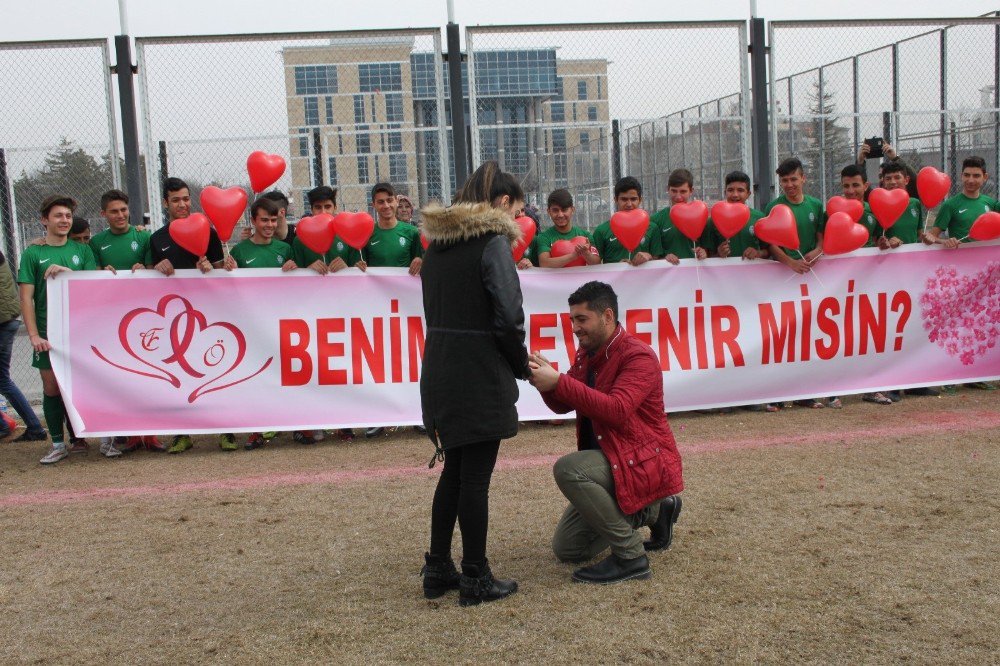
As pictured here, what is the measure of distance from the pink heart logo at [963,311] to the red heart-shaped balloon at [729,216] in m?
1.77

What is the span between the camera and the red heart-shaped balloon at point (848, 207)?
24.2ft

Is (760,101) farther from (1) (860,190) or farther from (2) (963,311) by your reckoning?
(2) (963,311)

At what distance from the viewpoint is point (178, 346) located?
6953mm

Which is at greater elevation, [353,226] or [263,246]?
Answer: [353,226]

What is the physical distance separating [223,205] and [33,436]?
2715 mm

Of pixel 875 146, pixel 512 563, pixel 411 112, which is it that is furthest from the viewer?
pixel 875 146

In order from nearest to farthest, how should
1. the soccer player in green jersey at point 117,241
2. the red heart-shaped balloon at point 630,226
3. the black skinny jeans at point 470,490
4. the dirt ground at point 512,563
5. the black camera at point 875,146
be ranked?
1. the dirt ground at point 512,563
2. the black skinny jeans at point 470,490
3. the soccer player in green jersey at point 117,241
4. the red heart-shaped balloon at point 630,226
5. the black camera at point 875,146

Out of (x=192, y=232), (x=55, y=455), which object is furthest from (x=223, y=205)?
(x=55, y=455)

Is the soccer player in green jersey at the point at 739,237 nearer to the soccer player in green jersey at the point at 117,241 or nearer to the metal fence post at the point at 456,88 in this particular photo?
the metal fence post at the point at 456,88

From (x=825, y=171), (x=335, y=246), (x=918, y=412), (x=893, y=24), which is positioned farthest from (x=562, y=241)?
(x=825, y=171)

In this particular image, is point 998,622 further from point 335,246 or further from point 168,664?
point 335,246

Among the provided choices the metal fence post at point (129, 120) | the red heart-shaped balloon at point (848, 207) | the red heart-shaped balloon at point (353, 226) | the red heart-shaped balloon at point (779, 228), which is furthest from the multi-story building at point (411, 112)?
the red heart-shaped balloon at point (848, 207)

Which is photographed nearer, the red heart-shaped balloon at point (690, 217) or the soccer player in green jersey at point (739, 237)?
the red heart-shaped balloon at point (690, 217)

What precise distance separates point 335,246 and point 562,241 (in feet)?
5.61
